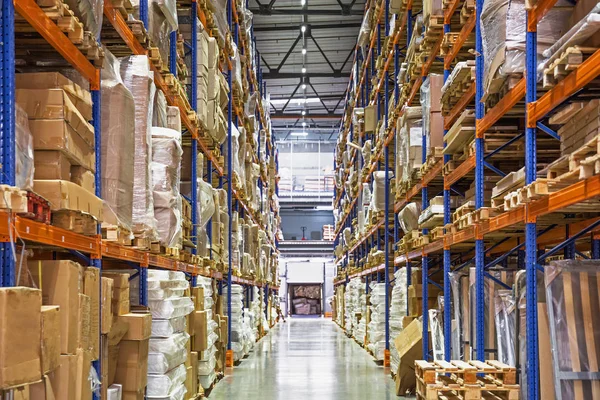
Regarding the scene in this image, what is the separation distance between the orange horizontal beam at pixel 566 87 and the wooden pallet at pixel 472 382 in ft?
6.20

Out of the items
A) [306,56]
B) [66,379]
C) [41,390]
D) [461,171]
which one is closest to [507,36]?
[461,171]

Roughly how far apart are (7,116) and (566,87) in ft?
10.2

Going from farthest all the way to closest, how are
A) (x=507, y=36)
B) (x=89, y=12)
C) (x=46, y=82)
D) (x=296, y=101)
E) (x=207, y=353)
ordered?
1. (x=296, y=101)
2. (x=207, y=353)
3. (x=507, y=36)
4. (x=89, y=12)
5. (x=46, y=82)

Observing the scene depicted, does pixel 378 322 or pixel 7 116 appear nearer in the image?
pixel 7 116

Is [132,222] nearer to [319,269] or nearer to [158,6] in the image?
[158,6]

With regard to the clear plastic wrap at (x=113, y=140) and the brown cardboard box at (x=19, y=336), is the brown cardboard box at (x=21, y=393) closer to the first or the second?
the brown cardboard box at (x=19, y=336)

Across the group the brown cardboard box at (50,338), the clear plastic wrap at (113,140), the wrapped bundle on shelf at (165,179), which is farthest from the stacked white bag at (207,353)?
the brown cardboard box at (50,338)

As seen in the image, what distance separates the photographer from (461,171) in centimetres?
716

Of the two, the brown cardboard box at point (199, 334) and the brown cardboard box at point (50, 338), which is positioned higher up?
the brown cardboard box at point (50, 338)

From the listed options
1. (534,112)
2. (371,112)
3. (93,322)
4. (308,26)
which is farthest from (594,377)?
(308,26)

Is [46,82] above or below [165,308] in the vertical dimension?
above

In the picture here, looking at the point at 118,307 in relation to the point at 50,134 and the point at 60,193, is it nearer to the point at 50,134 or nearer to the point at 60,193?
the point at 60,193

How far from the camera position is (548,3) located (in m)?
4.61

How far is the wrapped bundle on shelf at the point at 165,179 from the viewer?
6254mm
